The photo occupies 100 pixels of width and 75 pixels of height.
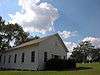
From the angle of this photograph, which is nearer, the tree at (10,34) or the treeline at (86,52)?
the tree at (10,34)

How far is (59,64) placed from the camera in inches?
1270

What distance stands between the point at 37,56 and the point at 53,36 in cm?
483

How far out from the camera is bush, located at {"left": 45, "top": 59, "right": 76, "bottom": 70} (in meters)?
32.1

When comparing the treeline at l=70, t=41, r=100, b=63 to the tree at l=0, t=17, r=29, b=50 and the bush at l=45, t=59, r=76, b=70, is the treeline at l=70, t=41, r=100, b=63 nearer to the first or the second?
the tree at l=0, t=17, r=29, b=50

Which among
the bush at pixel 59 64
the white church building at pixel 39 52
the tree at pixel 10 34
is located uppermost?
the tree at pixel 10 34

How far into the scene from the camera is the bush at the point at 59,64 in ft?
105

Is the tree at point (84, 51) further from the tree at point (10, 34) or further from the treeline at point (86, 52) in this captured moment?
the tree at point (10, 34)

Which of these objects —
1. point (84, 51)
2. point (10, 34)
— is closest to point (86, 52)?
point (84, 51)

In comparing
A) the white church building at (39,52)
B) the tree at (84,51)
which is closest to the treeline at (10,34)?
the white church building at (39,52)

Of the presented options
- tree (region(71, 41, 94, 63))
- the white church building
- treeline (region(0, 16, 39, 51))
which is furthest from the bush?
tree (region(71, 41, 94, 63))

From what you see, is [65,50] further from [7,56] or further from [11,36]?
[11,36]

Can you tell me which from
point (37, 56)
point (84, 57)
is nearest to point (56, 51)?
point (37, 56)

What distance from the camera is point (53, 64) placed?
32688 millimetres

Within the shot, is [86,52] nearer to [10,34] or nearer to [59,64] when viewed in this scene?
[10,34]
